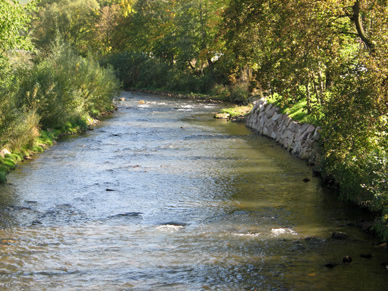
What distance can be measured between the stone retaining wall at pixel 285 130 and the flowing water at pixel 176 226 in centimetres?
81

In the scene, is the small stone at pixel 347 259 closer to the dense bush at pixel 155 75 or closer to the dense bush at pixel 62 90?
the dense bush at pixel 62 90

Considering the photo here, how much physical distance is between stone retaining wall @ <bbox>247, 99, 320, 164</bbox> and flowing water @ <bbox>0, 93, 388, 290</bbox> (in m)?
0.81

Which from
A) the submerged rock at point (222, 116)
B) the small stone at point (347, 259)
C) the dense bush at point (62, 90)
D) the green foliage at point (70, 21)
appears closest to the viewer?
the small stone at point (347, 259)

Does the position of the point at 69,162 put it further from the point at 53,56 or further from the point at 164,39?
the point at 164,39

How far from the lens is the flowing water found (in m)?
9.84

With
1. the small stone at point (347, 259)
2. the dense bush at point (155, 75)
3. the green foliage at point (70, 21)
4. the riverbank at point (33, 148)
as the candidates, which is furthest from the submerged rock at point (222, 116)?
the green foliage at point (70, 21)

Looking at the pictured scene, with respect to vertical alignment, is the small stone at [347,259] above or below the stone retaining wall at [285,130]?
below

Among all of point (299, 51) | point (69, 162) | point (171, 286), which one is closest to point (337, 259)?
point (171, 286)

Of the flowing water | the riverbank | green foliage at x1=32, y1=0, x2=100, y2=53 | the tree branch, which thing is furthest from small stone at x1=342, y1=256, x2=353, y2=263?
green foliage at x1=32, y1=0, x2=100, y2=53

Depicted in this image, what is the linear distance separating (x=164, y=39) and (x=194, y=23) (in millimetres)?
13877

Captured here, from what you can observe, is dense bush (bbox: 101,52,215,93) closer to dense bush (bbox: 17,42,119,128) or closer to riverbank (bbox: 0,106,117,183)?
dense bush (bbox: 17,42,119,128)

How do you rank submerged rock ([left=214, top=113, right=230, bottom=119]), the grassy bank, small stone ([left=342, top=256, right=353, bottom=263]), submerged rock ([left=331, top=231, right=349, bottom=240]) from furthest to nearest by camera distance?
submerged rock ([left=214, top=113, right=230, bottom=119]) → the grassy bank → submerged rock ([left=331, top=231, right=349, bottom=240]) → small stone ([left=342, top=256, right=353, bottom=263])

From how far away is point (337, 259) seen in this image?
35.2ft

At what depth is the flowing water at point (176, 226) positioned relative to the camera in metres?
9.84
